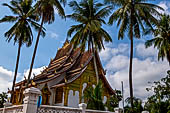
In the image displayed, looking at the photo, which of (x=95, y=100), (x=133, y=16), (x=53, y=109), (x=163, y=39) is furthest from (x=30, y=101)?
(x=163, y=39)

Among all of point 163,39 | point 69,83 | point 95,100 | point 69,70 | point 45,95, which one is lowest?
point 95,100

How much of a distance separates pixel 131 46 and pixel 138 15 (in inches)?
101

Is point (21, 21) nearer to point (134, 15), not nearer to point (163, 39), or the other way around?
point (134, 15)

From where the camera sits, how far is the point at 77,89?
18609mm

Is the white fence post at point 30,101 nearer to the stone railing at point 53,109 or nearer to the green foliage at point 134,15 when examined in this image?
the stone railing at point 53,109

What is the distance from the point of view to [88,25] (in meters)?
17.5

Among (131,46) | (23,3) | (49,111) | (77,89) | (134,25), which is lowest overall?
(49,111)

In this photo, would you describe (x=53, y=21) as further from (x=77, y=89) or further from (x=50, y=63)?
(x=50, y=63)

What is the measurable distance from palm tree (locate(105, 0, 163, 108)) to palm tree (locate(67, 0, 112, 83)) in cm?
258

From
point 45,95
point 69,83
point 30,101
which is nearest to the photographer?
point 30,101

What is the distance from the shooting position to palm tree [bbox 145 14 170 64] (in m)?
19.2

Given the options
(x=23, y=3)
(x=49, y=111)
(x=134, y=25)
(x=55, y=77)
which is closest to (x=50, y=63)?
(x=55, y=77)

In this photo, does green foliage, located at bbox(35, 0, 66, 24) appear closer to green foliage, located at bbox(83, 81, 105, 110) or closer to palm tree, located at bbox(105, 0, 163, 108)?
→ palm tree, located at bbox(105, 0, 163, 108)

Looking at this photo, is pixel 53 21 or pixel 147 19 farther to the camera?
pixel 53 21
